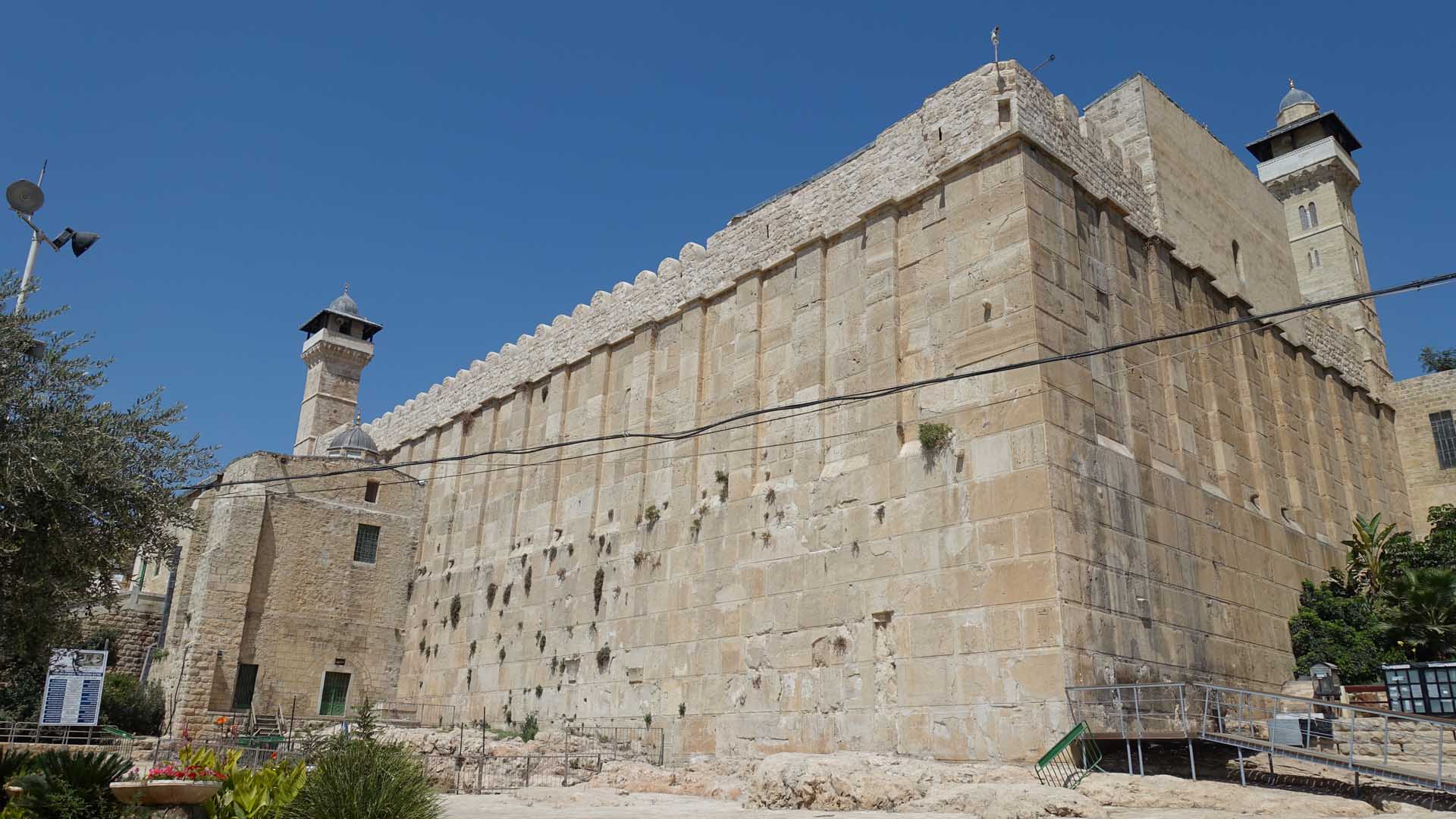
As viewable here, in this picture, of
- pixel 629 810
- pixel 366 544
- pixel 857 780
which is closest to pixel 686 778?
pixel 629 810

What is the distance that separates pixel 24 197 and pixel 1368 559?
21224 millimetres

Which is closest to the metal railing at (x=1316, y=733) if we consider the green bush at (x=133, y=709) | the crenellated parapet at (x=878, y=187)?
the crenellated parapet at (x=878, y=187)

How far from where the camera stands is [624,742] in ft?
56.5

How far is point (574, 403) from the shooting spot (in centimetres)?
2247

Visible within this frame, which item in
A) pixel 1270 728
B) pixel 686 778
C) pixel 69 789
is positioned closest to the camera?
pixel 69 789

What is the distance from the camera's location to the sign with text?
1734 cm

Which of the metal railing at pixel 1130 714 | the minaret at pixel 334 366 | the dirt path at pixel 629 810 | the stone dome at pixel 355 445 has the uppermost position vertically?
the minaret at pixel 334 366

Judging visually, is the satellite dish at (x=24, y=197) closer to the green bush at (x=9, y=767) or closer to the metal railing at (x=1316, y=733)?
the green bush at (x=9, y=767)

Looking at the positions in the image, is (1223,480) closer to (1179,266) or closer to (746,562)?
(1179,266)

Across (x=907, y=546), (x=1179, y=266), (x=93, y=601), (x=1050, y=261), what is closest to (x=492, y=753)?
(x=93, y=601)

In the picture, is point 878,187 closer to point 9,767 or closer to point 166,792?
point 166,792

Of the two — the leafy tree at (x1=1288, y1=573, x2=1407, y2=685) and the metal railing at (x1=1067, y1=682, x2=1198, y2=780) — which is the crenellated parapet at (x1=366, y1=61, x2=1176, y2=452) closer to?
the leafy tree at (x1=1288, y1=573, x2=1407, y2=685)

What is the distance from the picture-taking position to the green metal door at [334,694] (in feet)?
76.9

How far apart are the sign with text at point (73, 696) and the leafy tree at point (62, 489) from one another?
5.98 meters
